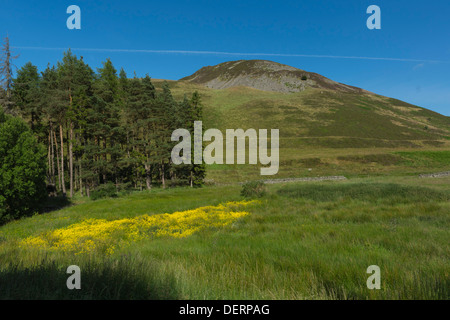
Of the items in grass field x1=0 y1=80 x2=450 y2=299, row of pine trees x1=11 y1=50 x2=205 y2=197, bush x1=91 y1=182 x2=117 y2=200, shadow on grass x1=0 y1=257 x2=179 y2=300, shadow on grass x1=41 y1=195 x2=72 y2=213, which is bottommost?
shadow on grass x1=41 y1=195 x2=72 y2=213

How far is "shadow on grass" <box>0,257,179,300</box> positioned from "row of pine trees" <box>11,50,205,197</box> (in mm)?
30833

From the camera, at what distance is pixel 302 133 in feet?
285

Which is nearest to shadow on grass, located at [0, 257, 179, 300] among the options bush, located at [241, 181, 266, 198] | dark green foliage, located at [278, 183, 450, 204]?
dark green foliage, located at [278, 183, 450, 204]

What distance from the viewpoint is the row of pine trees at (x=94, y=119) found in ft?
97.2

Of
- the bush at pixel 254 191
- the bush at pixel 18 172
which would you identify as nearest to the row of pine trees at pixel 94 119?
the bush at pixel 18 172

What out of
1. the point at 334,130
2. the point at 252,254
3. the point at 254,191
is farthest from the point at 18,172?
the point at 334,130

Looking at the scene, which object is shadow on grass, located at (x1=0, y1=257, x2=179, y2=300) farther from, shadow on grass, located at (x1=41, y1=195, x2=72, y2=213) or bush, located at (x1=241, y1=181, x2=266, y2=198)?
shadow on grass, located at (x1=41, y1=195, x2=72, y2=213)

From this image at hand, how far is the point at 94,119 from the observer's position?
103 ft

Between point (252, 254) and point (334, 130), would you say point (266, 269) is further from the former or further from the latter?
point (334, 130)

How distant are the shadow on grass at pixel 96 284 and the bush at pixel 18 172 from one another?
21.7 metres

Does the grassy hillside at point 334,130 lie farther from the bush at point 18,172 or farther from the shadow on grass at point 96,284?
the shadow on grass at point 96,284

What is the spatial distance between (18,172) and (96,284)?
23.5 metres

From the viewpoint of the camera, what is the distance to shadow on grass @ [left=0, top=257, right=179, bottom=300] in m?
2.75
